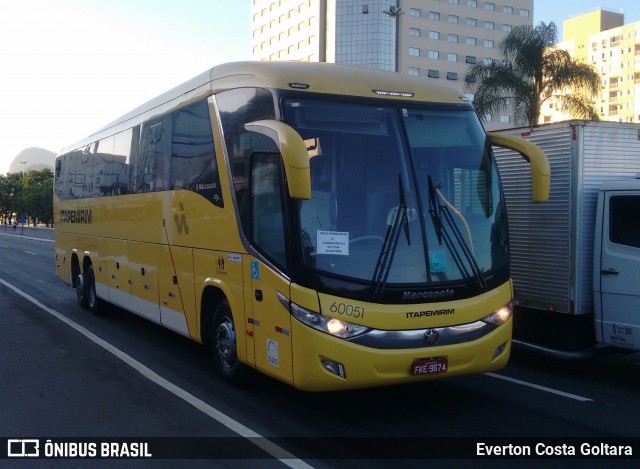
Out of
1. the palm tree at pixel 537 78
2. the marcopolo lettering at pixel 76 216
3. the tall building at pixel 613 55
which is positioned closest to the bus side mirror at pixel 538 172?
the marcopolo lettering at pixel 76 216

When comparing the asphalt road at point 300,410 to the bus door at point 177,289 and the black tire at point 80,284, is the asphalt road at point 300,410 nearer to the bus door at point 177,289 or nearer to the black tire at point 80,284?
the bus door at point 177,289

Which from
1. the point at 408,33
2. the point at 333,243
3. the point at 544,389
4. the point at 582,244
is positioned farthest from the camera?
the point at 408,33

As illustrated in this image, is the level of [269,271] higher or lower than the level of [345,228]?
lower

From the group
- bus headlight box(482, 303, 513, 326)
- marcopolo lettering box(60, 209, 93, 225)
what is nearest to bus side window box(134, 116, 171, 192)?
marcopolo lettering box(60, 209, 93, 225)

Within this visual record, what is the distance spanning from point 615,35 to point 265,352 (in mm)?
129056

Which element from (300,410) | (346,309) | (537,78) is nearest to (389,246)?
(346,309)

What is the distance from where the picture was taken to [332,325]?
247 inches

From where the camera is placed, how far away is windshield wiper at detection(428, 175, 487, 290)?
22.1ft

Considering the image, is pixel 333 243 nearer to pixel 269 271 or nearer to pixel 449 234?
pixel 269 271

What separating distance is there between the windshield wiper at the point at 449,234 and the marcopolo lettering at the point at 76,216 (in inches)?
350

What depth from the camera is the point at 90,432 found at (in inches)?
259

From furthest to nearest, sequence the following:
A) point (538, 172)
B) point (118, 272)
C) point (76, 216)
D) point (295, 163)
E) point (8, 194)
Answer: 1. point (8, 194)
2. point (76, 216)
3. point (118, 272)
4. point (538, 172)
5. point (295, 163)

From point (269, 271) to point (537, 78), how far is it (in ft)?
104

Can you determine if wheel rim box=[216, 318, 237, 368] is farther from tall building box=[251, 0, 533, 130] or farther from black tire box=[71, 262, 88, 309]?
tall building box=[251, 0, 533, 130]
